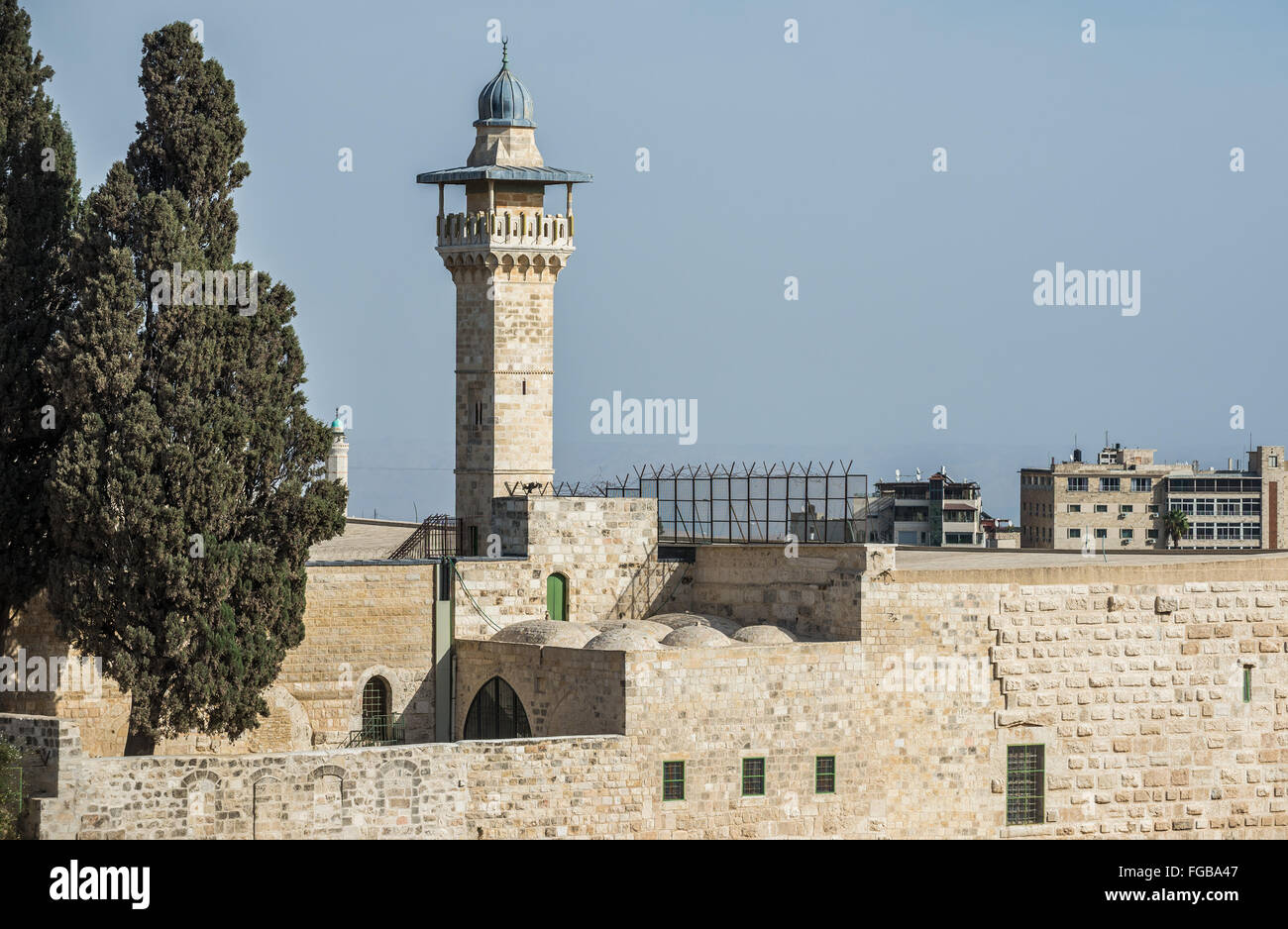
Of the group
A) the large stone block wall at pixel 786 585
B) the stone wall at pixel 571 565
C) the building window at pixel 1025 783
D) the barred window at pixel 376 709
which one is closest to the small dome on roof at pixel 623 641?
the large stone block wall at pixel 786 585

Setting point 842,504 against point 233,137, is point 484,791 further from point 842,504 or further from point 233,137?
Answer: point 233,137

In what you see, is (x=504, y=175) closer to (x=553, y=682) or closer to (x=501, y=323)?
(x=501, y=323)

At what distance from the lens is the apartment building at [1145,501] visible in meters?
99.6

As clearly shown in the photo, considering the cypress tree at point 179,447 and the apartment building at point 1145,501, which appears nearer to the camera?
the cypress tree at point 179,447

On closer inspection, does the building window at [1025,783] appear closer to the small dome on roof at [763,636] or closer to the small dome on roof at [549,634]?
the small dome on roof at [763,636]

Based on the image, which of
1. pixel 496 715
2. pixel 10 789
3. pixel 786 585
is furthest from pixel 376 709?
pixel 10 789

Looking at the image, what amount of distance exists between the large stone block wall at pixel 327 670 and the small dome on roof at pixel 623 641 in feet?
11.8

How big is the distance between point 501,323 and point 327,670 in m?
8.35

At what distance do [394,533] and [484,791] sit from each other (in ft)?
46.4

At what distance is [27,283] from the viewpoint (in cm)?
2972

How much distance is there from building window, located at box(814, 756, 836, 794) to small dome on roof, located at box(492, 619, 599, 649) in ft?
13.3

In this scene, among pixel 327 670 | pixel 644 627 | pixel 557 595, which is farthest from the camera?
pixel 557 595
